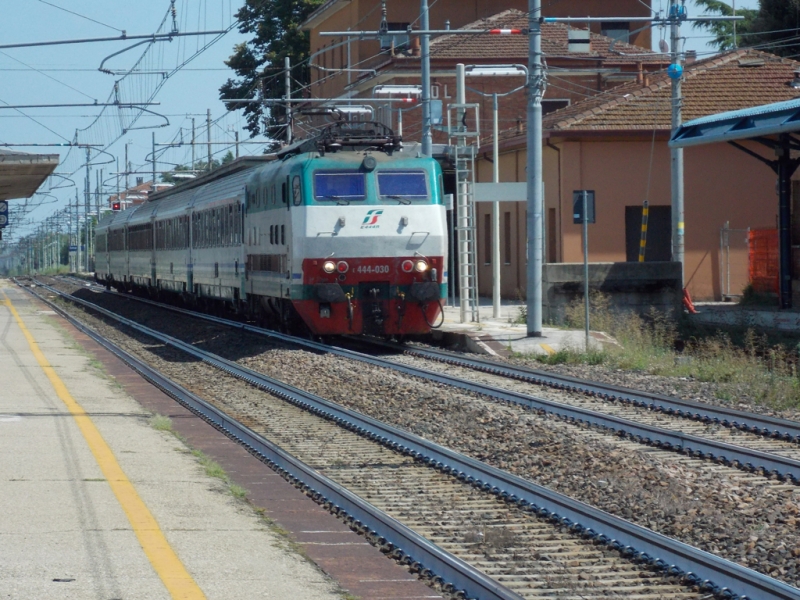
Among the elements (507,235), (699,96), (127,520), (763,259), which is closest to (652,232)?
(763,259)

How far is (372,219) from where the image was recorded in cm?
1998

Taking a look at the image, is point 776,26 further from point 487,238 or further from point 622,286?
point 622,286

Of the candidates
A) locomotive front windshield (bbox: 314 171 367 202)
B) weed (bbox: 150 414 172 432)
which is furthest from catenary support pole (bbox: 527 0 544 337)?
weed (bbox: 150 414 172 432)

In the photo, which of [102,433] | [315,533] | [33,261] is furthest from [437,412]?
[33,261]

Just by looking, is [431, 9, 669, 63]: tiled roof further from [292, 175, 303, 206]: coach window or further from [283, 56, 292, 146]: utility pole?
[292, 175, 303, 206]: coach window

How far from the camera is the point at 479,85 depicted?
151 ft

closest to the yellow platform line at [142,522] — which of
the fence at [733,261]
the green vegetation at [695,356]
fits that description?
the green vegetation at [695,356]

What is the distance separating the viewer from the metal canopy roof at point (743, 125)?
2211 centimetres

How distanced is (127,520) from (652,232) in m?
27.6

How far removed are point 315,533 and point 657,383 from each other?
934cm

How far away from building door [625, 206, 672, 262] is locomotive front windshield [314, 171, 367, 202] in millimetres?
14195

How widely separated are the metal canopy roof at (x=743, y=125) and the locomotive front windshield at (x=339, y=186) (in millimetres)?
7775

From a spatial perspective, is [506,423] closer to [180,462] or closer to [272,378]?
[180,462]

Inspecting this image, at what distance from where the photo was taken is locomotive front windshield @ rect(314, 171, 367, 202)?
1983 cm
